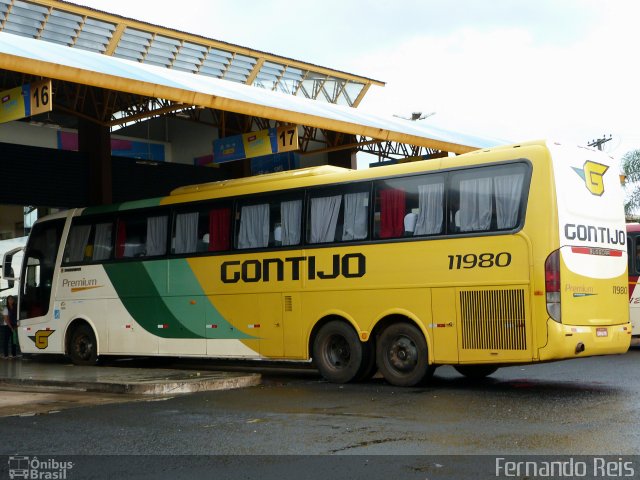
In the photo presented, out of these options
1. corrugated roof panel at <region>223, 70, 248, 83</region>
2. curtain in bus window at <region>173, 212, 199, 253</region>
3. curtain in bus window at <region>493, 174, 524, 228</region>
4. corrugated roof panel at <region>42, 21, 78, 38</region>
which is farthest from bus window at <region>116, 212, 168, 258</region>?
corrugated roof panel at <region>223, 70, 248, 83</region>

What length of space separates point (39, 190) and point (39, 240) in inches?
165

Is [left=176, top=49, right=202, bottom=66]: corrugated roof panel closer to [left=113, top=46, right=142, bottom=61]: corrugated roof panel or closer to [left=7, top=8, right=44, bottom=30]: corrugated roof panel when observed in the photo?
[left=113, top=46, right=142, bottom=61]: corrugated roof panel

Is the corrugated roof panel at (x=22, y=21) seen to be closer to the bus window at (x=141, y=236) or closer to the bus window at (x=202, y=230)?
the bus window at (x=141, y=236)

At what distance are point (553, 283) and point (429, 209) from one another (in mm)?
2209

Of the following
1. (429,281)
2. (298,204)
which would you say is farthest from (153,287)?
(429,281)

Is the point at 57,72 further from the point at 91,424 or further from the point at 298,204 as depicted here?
the point at 91,424

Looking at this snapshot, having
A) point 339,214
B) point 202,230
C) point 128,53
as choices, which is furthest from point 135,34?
point 339,214

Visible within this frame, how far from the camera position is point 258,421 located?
10.1 m

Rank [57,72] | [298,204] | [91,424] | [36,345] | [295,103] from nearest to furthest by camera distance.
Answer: [91,424]
[298,204]
[57,72]
[36,345]
[295,103]

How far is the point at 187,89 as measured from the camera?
749 inches

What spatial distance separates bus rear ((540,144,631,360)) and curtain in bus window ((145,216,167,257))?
25.1 ft

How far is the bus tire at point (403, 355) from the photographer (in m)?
13.8

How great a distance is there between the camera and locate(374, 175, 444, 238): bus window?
542 inches

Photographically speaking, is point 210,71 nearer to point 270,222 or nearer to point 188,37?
A: point 188,37
